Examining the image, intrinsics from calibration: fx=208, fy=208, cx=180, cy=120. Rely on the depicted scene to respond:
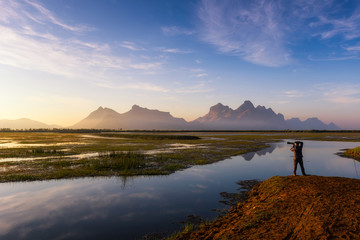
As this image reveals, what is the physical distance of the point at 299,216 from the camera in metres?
8.92

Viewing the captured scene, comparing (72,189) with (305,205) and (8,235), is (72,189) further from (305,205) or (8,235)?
(305,205)

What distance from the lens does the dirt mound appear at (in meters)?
7.63

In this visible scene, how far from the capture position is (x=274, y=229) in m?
8.16

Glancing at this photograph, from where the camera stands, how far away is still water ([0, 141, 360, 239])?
1059 centimetres

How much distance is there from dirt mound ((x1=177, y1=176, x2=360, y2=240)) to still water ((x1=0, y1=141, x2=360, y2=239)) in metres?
2.52

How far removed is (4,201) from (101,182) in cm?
674

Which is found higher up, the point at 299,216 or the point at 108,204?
the point at 299,216

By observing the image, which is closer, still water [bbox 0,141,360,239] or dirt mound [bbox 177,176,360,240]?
dirt mound [bbox 177,176,360,240]

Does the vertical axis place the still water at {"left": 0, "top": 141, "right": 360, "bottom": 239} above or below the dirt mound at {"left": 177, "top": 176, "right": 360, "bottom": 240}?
below

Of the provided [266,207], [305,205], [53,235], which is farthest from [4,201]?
[305,205]

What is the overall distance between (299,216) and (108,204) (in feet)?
36.6

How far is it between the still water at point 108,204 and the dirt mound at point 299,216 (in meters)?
2.52

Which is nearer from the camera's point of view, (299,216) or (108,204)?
(299,216)

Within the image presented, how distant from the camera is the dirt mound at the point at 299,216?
763cm
